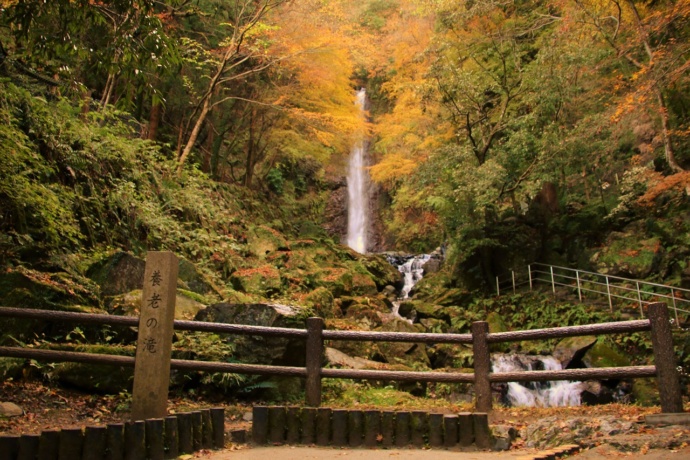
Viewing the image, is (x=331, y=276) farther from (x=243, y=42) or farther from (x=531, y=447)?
(x=531, y=447)

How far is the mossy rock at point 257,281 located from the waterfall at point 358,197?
53.3 ft

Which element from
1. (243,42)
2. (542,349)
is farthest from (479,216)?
(243,42)

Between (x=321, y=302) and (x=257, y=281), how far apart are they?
1.86 m

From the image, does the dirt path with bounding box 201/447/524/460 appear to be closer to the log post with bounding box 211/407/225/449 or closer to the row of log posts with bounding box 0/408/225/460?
the log post with bounding box 211/407/225/449

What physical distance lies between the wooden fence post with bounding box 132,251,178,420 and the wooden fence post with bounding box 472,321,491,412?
3241 mm

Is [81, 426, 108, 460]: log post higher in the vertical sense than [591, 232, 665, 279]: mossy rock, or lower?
lower

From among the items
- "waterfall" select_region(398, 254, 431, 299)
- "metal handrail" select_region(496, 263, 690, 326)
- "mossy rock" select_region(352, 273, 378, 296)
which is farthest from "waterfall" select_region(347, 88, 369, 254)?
"metal handrail" select_region(496, 263, 690, 326)

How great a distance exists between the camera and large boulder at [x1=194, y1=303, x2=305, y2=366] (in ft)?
20.2

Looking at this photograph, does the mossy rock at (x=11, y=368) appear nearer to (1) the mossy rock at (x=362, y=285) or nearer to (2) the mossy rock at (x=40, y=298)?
(2) the mossy rock at (x=40, y=298)

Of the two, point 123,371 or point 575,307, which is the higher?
point 575,307

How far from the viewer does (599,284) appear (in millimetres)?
14234

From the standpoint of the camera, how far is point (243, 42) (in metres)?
14.4

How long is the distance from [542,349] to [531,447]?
8.08 metres

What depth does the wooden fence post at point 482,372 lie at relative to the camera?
5.62 metres
